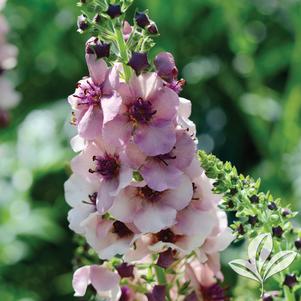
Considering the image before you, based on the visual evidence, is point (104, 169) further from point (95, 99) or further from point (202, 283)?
point (202, 283)

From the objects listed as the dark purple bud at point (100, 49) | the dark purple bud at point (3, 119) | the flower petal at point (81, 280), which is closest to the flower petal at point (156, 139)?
the dark purple bud at point (100, 49)

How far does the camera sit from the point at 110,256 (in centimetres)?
123

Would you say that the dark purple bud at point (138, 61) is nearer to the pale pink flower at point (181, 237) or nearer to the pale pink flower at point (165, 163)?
the pale pink flower at point (165, 163)

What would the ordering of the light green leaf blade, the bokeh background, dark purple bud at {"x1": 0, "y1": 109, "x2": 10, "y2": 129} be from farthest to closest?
the bokeh background → dark purple bud at {"x1": 0, "y1": 109, "x2": 10, "y2": 129} → the light green leaf blade

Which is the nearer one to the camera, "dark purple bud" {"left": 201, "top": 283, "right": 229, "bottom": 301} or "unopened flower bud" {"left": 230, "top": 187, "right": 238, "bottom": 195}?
"unopened flower bud" {"left": 230, "top": 187, "right": 238, "bottom": 195}

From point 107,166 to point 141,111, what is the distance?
3.2 inches

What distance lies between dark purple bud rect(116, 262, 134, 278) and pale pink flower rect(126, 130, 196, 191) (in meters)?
0.15

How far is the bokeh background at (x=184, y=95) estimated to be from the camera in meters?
3.10

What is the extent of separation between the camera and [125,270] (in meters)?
1.27

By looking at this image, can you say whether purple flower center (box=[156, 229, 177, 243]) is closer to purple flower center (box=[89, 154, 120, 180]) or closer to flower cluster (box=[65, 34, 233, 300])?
flower cluster (box=[65, 34, 233, 300])

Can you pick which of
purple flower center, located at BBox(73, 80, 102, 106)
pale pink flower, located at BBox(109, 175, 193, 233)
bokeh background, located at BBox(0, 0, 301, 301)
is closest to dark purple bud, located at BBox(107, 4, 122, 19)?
purple flower center, located at BBox(73, 80, 102, 106)

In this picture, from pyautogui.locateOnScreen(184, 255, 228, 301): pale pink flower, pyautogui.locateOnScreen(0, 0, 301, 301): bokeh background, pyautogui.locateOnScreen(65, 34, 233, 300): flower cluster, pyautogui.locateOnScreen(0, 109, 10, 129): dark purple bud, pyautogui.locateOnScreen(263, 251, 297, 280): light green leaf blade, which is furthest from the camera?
pyautogui.locateOnScreen(0, 0, 301, 301): bokeh background

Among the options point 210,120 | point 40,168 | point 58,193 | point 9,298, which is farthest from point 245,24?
point 9,298

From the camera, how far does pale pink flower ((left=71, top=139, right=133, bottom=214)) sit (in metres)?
1.19
